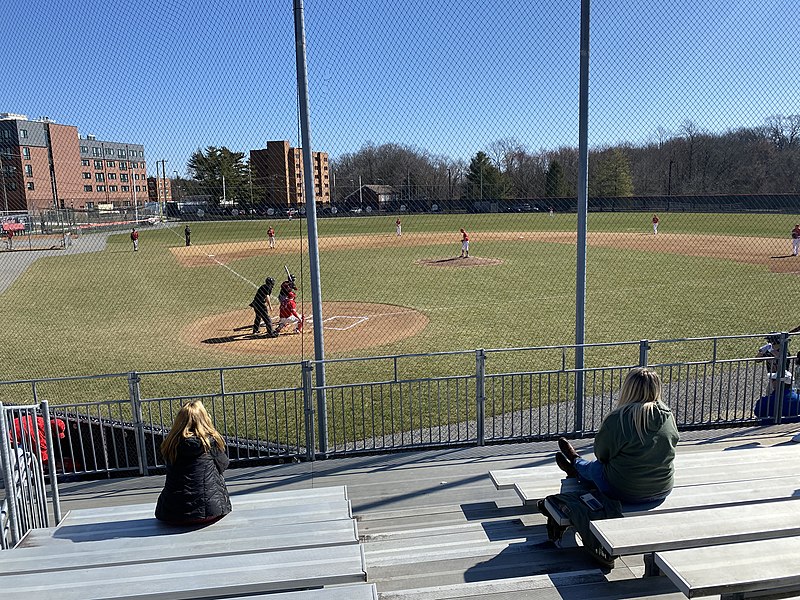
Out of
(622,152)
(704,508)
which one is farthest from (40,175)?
(704,508)

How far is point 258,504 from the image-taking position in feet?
16.2

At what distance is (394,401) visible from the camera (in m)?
10.8

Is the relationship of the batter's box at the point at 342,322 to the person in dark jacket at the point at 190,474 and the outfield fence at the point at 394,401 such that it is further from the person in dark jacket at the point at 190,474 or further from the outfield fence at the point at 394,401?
the person in dark jacket at the point at 190,474

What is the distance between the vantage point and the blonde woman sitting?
399 cm

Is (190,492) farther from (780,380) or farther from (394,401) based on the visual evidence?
(780,380)

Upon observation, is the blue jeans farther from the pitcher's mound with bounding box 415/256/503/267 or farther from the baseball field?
the pitcher's mound with bounding box 415/256/503/267

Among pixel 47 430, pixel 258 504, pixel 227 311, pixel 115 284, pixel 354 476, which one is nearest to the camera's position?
pixel 258 504

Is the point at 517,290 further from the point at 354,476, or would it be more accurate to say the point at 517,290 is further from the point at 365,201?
the point at 354,476

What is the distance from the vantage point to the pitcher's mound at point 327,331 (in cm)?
1500

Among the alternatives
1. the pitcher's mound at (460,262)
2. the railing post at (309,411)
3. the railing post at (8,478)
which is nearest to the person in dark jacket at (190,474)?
the railing post at (8,478)

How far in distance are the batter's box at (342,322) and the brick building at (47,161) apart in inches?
225

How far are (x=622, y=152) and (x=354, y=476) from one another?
19.0 ft

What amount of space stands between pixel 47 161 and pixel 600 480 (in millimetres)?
12016

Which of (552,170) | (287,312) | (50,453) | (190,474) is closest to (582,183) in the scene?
(552,170)
